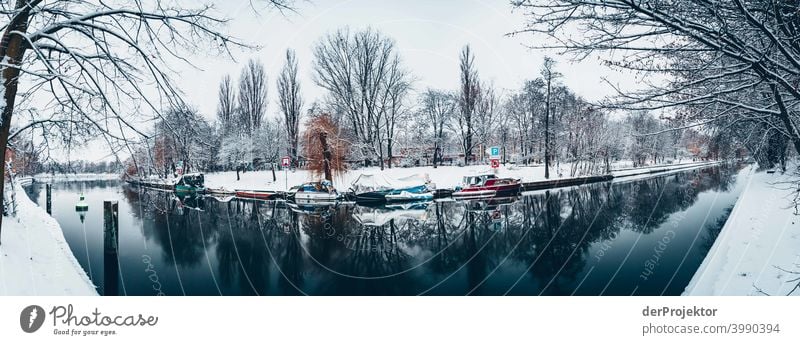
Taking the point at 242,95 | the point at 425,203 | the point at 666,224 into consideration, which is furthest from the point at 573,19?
the point at 425,203

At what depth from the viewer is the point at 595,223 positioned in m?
4.62

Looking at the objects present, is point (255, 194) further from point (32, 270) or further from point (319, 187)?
point (32, 270)

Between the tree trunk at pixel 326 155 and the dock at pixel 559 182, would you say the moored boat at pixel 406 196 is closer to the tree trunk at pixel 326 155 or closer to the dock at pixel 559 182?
the tree trunk at pixel 326 155

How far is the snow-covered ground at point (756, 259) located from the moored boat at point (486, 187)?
20.1 feet

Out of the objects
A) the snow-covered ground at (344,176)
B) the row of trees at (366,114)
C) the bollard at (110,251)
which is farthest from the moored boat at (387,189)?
the bollard at (110,251)

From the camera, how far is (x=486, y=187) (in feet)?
30.9

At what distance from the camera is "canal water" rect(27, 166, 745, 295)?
8.54ft

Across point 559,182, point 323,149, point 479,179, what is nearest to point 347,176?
point 323,149

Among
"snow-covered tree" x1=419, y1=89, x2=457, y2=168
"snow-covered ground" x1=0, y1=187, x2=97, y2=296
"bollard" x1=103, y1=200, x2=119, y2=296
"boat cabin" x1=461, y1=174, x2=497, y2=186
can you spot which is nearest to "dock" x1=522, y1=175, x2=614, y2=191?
"boat cabin" x1=461, y1=174, x2=497, y2=186

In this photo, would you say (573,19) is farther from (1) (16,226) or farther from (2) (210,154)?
(1) (16,226)

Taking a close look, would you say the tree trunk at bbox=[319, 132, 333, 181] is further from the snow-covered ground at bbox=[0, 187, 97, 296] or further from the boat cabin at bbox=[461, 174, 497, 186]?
the snow-covered ground at bbox=[0, 187, 97, 296]

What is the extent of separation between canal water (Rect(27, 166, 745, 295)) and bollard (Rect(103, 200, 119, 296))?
19 millimetres

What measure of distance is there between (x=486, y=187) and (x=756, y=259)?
7.29 metres
